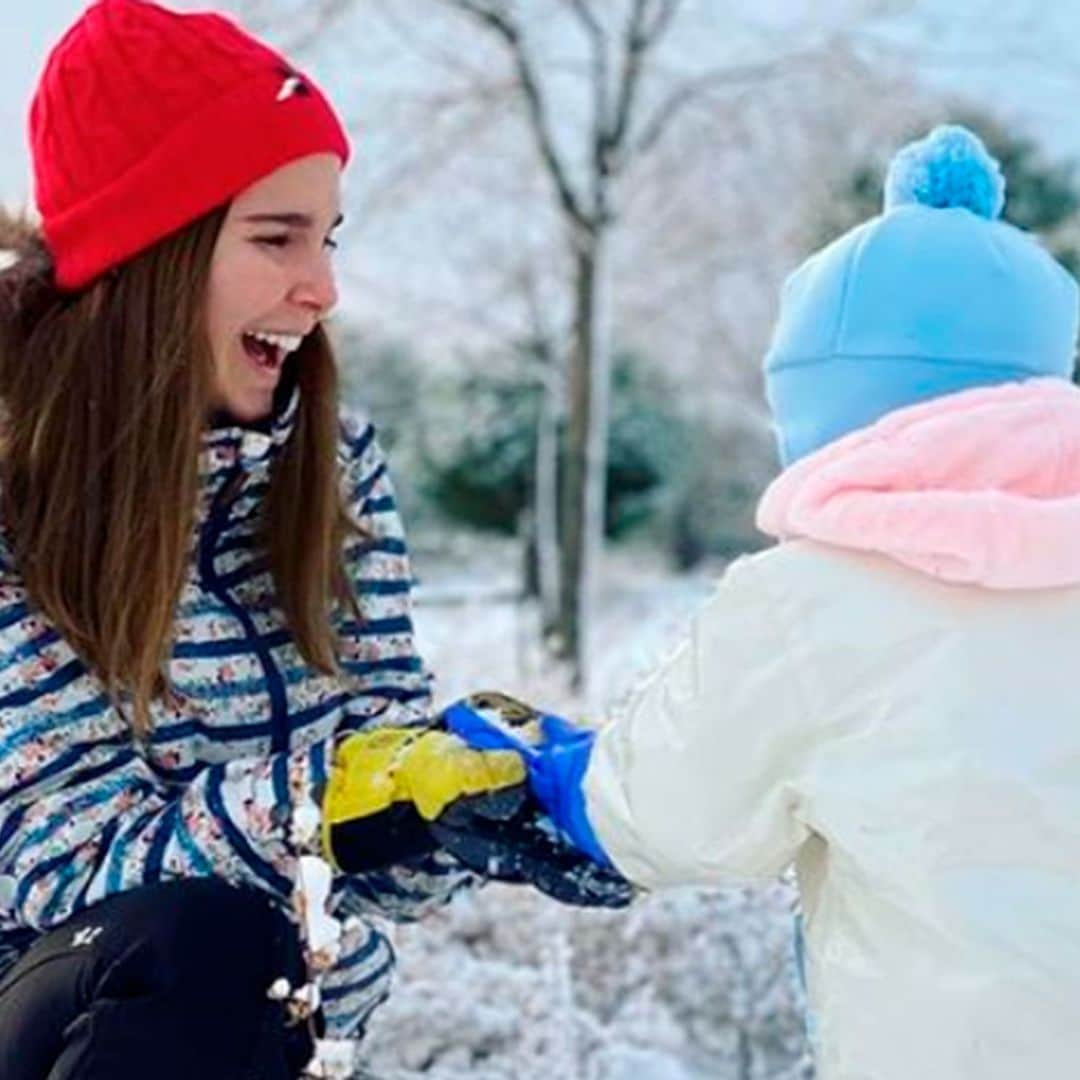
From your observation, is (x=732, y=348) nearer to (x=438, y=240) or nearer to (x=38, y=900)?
(x=438, y=240)

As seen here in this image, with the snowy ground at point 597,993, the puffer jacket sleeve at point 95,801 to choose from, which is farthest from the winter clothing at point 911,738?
the snowy ground at point 597,993

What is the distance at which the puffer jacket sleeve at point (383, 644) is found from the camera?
6.77 ft

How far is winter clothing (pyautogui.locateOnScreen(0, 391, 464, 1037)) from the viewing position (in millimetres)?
1829

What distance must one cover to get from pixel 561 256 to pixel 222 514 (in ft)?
30.0

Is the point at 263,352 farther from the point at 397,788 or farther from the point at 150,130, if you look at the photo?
the point at 397,788

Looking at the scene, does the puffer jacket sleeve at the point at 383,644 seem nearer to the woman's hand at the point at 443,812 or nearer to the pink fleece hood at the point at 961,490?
the woman's hand at the point at 443,812

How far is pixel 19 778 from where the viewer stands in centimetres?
189

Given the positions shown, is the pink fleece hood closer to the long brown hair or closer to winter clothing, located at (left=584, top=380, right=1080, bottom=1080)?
winter clothing, located at (left=584, top=380, right=1080, bottom=1080)

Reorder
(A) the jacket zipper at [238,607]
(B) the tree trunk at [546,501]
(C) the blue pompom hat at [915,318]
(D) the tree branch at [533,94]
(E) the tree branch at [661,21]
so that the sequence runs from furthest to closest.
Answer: (B) the tree trunk at [546,501] < (E) the tree branch at [661,21] < (D) the tree branch at [533,94] < (A) the jacket zipper at [238,607] < (C) the blue pompom hat at [915,318]

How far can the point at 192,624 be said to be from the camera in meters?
2.00

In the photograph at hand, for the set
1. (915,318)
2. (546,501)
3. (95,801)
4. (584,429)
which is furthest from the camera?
(546,501)

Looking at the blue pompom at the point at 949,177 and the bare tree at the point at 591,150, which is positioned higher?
the blue pompom at the point at 949,177

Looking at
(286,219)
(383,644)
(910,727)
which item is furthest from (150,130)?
(910,727)

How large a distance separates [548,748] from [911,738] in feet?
1.16
